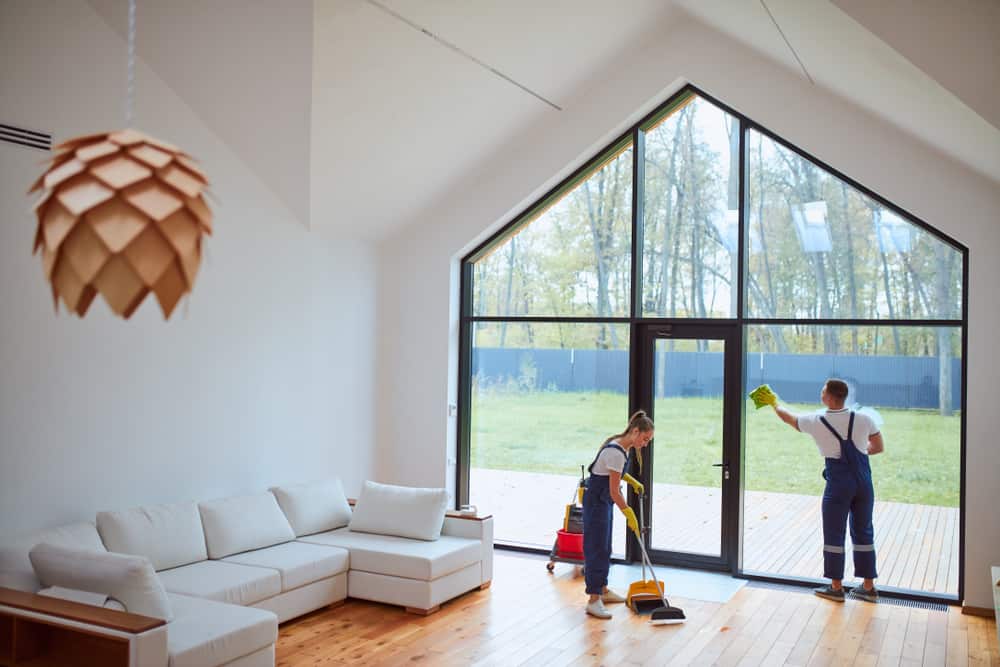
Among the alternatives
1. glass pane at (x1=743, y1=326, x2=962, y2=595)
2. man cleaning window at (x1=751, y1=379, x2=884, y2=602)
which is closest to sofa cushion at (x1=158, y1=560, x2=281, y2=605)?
glass pane at (x1=743, y1=326, x2=962, y2=595)

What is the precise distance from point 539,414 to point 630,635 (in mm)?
2743

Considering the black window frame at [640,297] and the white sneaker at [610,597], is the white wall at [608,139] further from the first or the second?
the white sneaker at [610,597]

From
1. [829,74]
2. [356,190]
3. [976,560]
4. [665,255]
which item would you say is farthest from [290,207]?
[976,560]

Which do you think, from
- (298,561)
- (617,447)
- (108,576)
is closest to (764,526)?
(617,447)

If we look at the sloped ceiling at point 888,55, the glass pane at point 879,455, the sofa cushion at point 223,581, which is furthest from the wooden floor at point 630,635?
the sloped ceiling at point 888,55

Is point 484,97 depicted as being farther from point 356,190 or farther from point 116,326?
point 116,326

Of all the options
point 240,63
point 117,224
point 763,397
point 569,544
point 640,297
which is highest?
point 240,63

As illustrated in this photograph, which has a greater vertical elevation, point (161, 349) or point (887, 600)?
point (161, 349)

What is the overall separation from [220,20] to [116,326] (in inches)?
76.8

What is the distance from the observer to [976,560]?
6168mm

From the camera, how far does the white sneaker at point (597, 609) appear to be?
19.2ft

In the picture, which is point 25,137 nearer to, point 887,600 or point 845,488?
point 845,488

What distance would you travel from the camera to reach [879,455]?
667 centimetres

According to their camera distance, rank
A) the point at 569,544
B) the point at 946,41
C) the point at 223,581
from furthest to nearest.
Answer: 1. the point at 569,544
2. the point at 223,581
3. the point at 946,41
